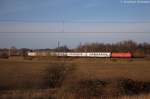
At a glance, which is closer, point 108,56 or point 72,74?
point 72,74

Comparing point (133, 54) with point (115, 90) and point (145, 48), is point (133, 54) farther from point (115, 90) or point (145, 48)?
point (115, 90)

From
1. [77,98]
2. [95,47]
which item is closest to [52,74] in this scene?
[77,98]

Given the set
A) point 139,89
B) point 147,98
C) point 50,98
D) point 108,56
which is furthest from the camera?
point 108,56

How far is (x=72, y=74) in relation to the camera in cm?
2612

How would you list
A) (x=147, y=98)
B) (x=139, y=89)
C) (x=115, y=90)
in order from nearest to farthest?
1. (x=147, y=98)
2. (x=115, y=90)
3. (x=139, y=89)

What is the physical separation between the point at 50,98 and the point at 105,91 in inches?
264

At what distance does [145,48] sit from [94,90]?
85.3 m

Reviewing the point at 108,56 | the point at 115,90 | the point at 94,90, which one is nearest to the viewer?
the point at 94,90

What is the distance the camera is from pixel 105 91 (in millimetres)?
22359

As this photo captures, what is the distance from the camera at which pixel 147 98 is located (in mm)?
15281

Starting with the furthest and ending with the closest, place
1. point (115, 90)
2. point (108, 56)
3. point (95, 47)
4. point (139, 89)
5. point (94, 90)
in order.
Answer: point (108, 56), point (95, 47), point (139, 89), point (115, 90), point (94, 90)

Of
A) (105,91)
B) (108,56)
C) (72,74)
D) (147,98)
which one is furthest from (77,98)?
(108,56)

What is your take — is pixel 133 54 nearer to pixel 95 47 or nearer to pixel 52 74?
pixel 95 47

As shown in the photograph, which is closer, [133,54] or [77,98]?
[77,98]
